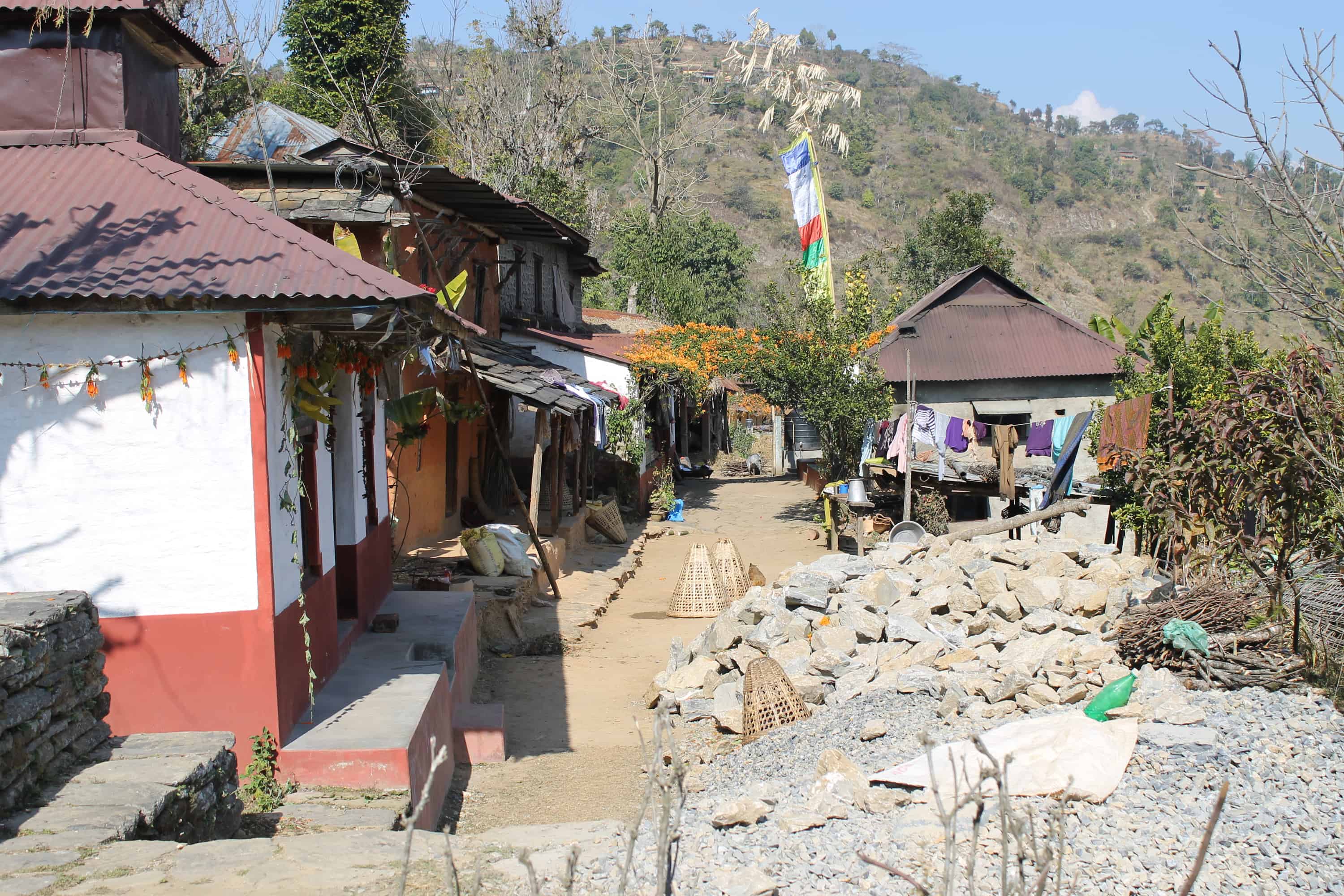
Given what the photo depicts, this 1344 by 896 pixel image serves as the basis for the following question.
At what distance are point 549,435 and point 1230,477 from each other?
9.79 meters

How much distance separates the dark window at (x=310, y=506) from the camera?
7570 mm

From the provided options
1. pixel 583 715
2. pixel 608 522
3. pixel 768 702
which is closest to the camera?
pixel 768 702

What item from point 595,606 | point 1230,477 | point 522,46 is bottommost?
point 595,606

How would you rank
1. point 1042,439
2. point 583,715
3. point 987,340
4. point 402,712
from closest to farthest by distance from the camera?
point 402,712 → point 583,715 → point 1042,439 → point 987,340

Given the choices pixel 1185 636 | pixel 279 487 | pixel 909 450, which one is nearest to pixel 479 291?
pixel 909 450

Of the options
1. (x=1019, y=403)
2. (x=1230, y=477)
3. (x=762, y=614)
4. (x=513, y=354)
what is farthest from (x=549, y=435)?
(x=1019, y=403)

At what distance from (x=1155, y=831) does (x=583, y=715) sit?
5.74 m

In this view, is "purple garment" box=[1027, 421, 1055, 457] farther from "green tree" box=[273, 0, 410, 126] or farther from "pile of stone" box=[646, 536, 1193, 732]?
"green tree" box=[273, 0, 410, 126]

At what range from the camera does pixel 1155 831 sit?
5.34m

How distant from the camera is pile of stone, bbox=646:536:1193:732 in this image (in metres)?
8.21

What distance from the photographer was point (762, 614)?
37.8ft

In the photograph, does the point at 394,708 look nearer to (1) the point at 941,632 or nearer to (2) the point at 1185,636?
(1) the point at 941,632

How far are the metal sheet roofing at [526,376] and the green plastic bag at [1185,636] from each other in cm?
820

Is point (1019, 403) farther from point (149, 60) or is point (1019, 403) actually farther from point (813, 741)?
point (149, 60)
